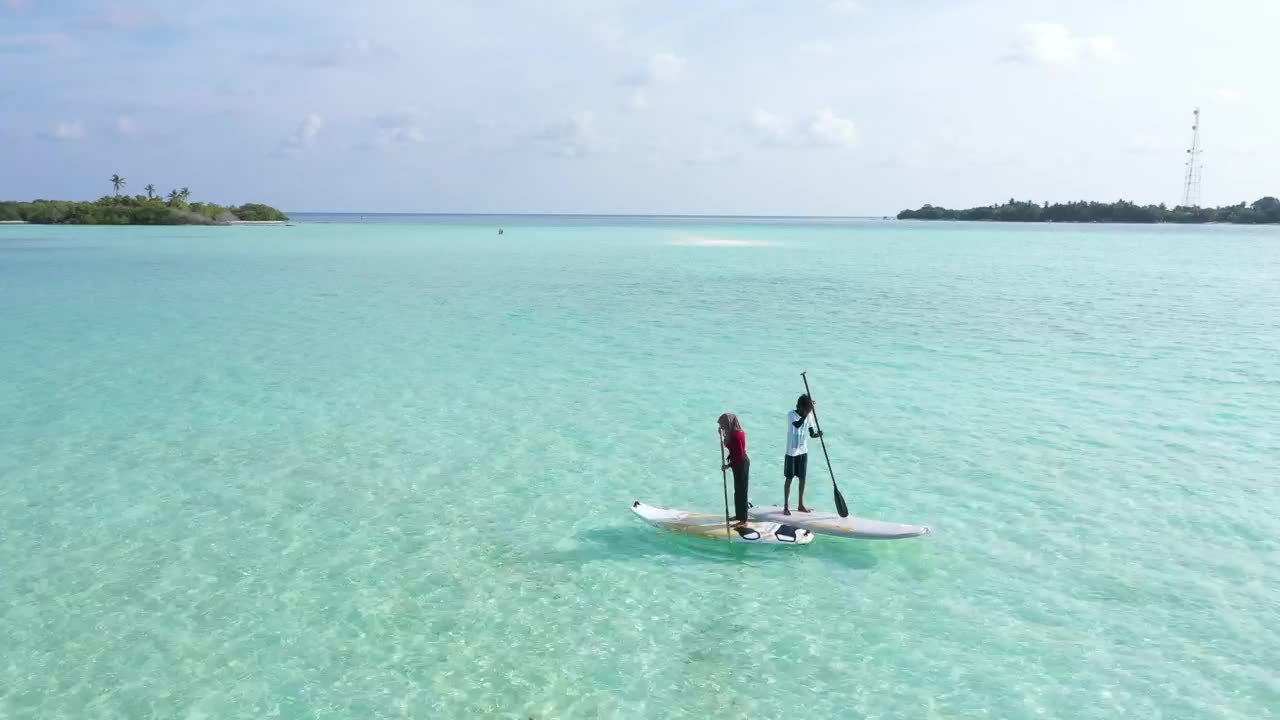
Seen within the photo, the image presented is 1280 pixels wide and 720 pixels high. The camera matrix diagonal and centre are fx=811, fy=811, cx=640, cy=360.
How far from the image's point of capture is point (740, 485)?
12.3 metres

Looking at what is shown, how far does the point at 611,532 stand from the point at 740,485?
2.29 m

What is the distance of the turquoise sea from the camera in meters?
8.91

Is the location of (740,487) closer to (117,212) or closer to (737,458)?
(737,458)

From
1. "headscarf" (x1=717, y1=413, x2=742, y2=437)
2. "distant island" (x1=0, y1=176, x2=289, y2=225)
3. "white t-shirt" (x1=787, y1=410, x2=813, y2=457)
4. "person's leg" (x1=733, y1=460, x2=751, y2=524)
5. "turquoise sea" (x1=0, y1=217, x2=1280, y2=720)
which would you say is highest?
"distant island" (x1=0, y1=176, x2=289, y2=225)

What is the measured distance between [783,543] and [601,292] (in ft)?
130

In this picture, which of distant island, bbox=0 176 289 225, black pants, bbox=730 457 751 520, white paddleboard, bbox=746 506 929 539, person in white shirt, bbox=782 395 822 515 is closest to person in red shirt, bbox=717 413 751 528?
black pants, bbox=730 457 751 520

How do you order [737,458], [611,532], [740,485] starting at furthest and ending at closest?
1. [611,532]
2. [740,485]
3. [737,458]

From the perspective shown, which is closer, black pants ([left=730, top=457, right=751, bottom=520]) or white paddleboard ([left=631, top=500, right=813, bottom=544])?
black pants ([left=730, top=457, right=751, bottom=520])

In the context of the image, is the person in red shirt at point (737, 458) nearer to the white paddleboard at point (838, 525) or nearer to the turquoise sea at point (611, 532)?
the white paddleboard at point (838, 525)

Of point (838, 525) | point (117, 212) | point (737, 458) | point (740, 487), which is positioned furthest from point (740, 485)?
point (117, 212)

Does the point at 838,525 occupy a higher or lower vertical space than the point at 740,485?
lower

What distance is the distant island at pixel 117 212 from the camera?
6462 inches

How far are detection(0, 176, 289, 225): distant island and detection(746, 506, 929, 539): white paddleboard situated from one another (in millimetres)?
182398

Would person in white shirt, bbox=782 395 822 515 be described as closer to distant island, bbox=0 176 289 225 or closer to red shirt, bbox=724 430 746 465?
red shirt, bbox=724 430 746 465
